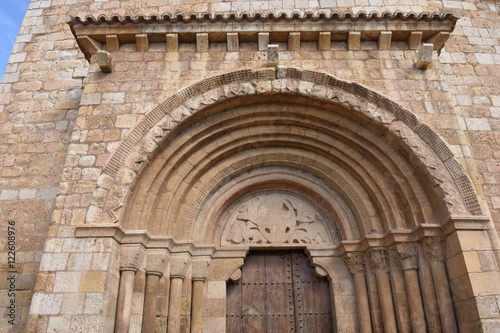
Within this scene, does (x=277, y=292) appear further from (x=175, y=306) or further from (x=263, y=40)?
(x=263, y=40)

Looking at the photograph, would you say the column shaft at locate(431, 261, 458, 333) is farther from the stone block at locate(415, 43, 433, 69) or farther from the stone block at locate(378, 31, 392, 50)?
the stone block at locate(378, 31, 392, 50)

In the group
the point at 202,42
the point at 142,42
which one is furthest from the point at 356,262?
the point at 142,42

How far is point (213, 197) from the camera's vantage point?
5.73 metres

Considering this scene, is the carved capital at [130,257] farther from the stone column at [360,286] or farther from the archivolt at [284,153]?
→ the stone column at [360,286]

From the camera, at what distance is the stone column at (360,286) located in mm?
4945

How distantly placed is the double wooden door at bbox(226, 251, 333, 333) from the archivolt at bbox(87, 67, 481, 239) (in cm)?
99

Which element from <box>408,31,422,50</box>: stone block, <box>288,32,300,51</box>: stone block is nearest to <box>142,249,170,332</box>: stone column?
<box>288,32,300,51</box>: stone block

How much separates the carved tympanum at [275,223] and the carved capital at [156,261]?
3.42 feet

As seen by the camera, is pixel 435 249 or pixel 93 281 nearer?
pixel 93 281

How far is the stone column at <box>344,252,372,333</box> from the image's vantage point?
4945 millimetres

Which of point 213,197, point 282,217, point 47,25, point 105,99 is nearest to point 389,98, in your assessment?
point 282,217

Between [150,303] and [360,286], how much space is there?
287cm

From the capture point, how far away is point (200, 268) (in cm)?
524

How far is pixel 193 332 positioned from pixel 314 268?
1.97 m
